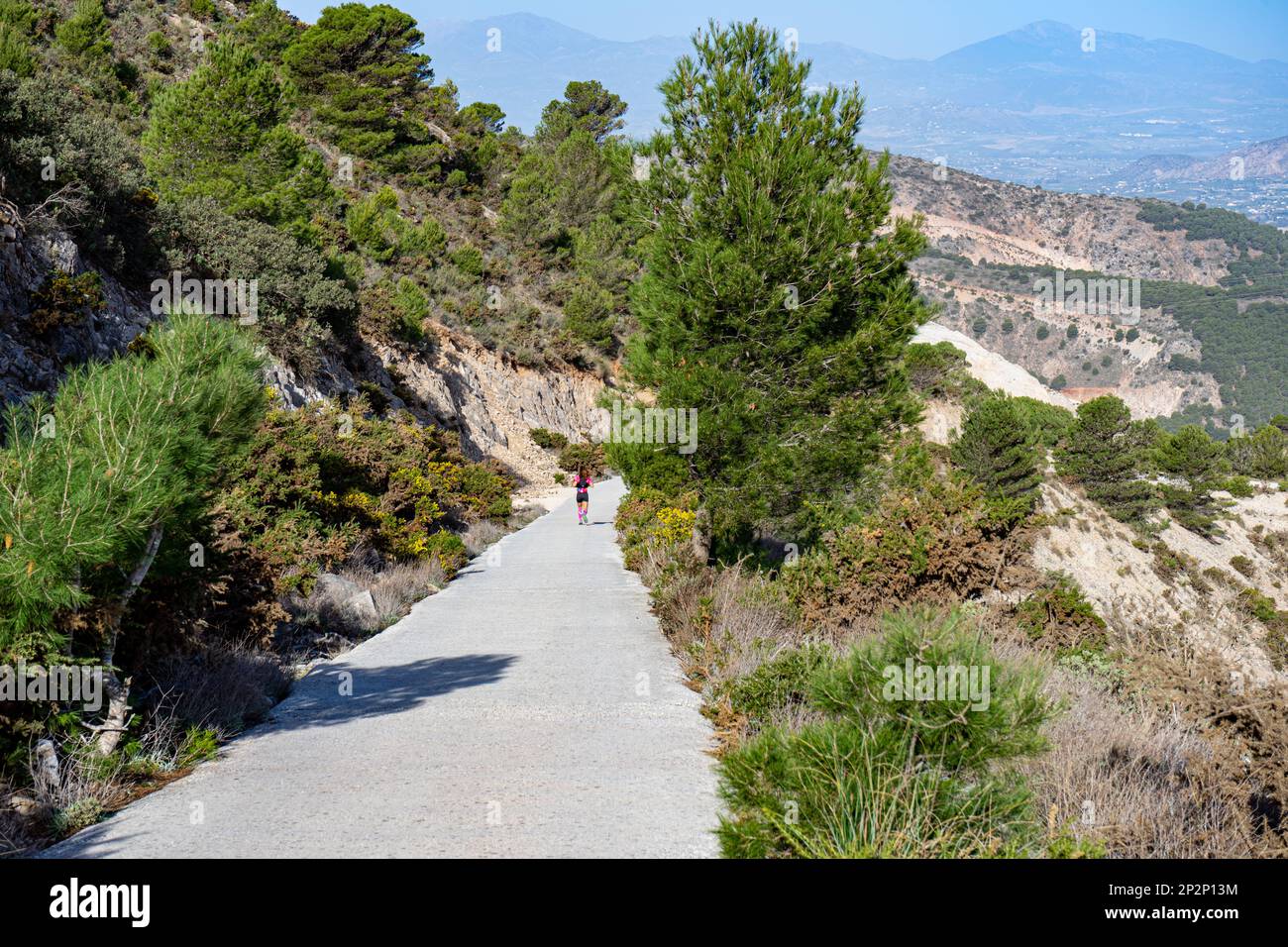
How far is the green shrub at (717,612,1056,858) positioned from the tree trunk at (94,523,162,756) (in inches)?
155

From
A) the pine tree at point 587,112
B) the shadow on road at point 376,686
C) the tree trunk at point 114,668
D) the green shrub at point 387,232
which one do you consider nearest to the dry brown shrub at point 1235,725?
the shadow on road at point 376,686

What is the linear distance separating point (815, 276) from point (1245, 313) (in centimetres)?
15096

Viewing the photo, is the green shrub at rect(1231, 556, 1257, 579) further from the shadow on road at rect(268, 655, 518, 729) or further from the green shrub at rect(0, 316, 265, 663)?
the green shrub at rect(0, 316, 265, 663)

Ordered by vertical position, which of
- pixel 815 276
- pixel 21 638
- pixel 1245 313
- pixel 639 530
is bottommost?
pixel 639 530

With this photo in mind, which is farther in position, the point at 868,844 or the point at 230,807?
the point at 230,807

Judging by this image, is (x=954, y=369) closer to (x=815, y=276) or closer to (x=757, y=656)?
(x=815, y=276)

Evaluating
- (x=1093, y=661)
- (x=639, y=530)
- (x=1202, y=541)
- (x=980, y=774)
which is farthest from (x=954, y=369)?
(x=980, y=774)

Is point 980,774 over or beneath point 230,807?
over

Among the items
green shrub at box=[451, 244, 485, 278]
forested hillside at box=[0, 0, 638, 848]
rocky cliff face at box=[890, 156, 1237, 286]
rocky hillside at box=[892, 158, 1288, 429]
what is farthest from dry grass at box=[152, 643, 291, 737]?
rocky cliff face at box=[890, 156, 1237, 286]

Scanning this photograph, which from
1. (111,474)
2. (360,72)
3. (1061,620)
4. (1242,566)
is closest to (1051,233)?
(1242,566)

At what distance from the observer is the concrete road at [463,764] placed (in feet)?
14.9

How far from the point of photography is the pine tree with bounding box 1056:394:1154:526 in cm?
4062
